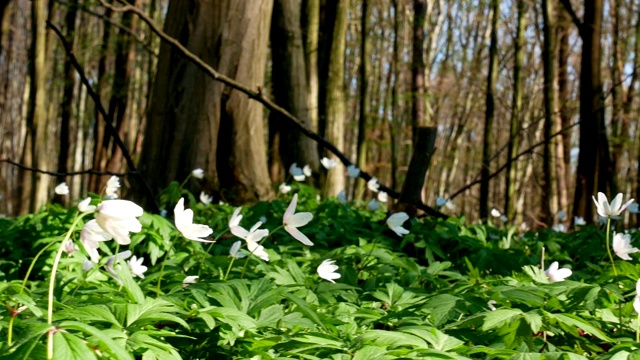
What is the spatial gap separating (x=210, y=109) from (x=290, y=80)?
7.36ft

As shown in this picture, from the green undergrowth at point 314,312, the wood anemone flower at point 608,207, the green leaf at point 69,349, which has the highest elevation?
the wood anemone flower at point 608,207

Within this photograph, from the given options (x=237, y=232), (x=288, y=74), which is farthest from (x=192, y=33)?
(x=237, y=232)

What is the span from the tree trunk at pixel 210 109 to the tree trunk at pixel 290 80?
5.96 ft

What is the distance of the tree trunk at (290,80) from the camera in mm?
7672

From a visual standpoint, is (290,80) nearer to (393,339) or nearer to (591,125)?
(591,125)

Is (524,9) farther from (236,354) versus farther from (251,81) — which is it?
(236,354)

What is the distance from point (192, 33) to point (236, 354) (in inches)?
169

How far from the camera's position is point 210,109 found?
5.60 meters

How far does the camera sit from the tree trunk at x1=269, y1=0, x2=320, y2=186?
7.67 metres

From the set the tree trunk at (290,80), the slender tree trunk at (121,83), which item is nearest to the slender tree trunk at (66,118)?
the slender tree trunk at (121,83)

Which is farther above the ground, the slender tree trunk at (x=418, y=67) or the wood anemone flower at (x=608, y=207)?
the slender tree trunk at (x=418, y=67)

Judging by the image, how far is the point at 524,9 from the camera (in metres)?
14.8

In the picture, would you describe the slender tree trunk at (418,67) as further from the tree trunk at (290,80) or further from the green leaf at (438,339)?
the green leaf at (438,339)

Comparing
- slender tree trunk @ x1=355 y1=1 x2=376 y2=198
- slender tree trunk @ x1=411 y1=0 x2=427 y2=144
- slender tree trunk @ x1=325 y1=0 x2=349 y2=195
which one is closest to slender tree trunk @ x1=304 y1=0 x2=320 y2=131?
slender tree trunk @ x1=325 y1=0 x2=349 y2=195
